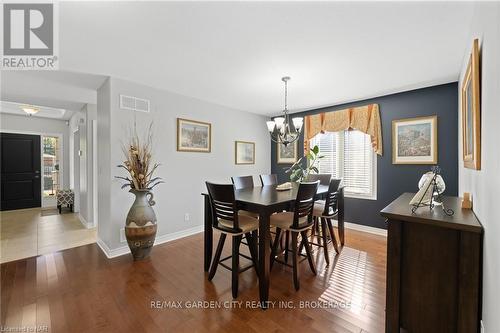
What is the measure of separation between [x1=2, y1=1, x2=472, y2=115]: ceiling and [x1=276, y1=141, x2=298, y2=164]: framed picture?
5.65 ft

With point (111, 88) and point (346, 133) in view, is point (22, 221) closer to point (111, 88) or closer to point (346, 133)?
point (111, 88)

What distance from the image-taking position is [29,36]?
1.96 meters

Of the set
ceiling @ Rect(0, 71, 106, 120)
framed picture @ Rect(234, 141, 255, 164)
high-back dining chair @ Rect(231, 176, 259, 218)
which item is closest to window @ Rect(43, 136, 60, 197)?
ceiling @ Rect(0, 71, 106, 120)

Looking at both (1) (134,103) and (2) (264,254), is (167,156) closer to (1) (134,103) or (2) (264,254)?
(1) (134,103)

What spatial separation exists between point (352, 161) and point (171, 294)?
3783 mm

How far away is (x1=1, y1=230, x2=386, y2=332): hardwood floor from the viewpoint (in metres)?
1.76

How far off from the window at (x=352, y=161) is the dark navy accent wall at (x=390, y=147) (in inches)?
5.2

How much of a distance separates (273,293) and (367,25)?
2594 mm

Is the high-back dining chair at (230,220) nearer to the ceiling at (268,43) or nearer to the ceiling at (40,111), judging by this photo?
the ceiling at (268,43)

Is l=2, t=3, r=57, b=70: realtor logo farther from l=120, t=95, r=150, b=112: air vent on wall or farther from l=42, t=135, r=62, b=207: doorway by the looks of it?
l=42, t=135, r=62, b=207: doorway

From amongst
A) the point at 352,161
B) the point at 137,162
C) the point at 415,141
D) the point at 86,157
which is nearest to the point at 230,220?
the point at 137,162

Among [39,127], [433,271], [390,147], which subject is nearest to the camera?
[433,271]

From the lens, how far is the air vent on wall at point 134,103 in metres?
3.07

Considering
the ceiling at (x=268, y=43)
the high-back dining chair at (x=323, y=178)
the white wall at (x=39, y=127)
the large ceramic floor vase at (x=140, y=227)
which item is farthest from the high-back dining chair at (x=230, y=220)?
the white wall at (x=39, y=127)
